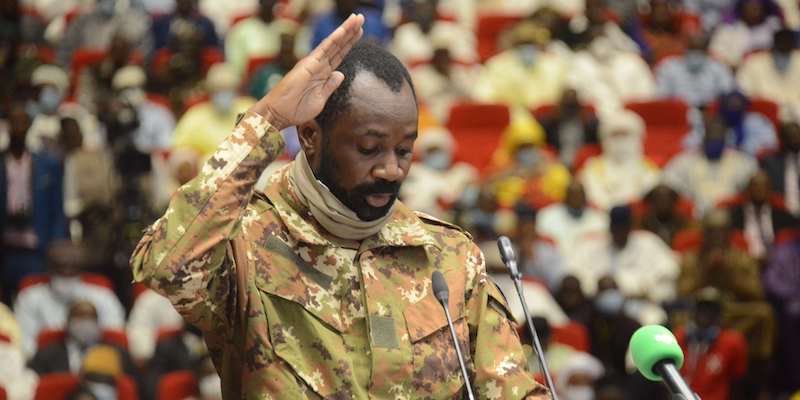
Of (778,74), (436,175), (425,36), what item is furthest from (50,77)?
(778,74)

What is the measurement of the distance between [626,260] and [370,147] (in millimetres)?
7560

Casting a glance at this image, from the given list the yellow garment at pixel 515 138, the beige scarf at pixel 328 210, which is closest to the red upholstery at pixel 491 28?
the yellow garment at pixel 515 138

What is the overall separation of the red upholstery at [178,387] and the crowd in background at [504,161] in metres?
0.01

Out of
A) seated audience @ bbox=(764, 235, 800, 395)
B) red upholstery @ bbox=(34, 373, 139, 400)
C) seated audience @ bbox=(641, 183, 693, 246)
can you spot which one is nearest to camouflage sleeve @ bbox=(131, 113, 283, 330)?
red upholstery @ bbox=(34, 373, 139, 400)

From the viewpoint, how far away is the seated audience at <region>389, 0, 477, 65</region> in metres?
14.5

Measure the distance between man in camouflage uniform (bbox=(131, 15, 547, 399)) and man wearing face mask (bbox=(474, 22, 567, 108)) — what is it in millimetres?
10081

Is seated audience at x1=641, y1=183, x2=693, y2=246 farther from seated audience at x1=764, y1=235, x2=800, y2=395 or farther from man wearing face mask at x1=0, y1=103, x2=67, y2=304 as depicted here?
man wearing face mask at x1=0, y1=103, x2=67, y2=304

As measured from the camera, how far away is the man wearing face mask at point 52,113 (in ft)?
41.8

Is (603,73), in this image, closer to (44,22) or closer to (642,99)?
(642,99)

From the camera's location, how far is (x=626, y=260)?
11234 millimetres

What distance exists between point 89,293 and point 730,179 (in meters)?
5.27

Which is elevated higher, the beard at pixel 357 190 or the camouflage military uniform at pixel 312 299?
the beard at pixel 357 190

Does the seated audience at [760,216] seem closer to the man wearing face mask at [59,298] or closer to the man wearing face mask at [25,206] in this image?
the man wearing face mask at [59,298]

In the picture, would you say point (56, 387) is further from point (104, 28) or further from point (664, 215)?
point (104, 28)
